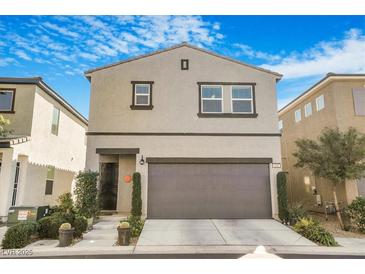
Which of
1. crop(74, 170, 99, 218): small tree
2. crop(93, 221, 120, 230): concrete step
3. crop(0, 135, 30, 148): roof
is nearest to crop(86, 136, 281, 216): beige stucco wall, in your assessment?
crop(74, 170, 99, 218): small tree

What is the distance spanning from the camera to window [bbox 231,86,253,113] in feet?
42.4

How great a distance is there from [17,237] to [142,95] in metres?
7.70

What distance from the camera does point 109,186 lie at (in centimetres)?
1336

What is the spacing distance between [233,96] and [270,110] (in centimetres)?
190

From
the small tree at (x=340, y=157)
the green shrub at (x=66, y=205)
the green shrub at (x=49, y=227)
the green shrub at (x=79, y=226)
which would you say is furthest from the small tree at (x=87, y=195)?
the small tree at (x=340, y=157)

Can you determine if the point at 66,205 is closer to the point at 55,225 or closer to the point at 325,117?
the point at 55,225

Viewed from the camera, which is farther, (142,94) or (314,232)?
(142,94)

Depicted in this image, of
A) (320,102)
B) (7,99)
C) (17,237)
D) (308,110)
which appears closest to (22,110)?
(7,99)

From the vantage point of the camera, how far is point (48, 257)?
686cm

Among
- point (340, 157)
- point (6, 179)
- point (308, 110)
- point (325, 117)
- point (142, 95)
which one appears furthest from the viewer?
point (308, 110)
